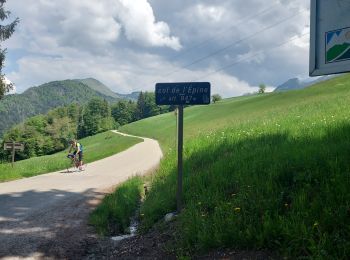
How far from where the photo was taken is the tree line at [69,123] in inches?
4392

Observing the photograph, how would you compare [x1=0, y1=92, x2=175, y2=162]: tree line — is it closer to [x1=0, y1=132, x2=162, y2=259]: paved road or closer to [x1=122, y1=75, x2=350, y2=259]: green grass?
[x1=0, y1=132, x2=162, y2=259]: paved road

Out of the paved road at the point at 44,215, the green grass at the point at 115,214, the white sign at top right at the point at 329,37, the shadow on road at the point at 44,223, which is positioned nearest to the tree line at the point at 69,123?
the paved road at the point at 44,215

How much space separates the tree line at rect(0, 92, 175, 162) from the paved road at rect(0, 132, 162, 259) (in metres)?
82.5

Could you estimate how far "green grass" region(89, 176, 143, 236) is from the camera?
890 centimetres

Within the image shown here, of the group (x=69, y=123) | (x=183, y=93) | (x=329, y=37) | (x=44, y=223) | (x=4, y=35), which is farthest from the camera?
(x=69, y=123)

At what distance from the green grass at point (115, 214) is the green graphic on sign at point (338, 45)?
5.61 m

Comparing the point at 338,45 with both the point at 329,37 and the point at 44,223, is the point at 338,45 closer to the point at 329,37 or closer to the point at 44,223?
the point at 329,37

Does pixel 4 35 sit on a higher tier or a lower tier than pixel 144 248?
higher

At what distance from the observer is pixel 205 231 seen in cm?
616

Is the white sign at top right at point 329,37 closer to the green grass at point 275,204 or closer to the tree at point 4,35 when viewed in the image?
the green grass at point 275,204

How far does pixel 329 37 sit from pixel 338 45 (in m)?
0.20

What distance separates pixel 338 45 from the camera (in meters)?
5.29

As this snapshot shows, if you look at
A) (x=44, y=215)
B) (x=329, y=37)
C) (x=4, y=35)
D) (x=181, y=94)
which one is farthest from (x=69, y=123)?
(x=329, y=37)

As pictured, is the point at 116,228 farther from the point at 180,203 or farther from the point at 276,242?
the point at 276,242
